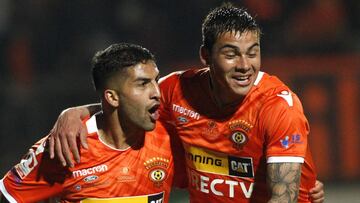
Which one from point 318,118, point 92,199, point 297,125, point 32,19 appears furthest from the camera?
point 32,19

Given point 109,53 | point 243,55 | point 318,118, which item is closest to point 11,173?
point 109,53

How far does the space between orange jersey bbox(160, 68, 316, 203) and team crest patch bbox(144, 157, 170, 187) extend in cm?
18

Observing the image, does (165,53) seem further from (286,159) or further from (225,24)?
(286,159)

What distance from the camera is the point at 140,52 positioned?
4.61m

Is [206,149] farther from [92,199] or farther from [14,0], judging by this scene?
[14,0]

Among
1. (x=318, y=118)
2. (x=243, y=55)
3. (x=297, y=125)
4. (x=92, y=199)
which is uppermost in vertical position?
(x=243, y=55)

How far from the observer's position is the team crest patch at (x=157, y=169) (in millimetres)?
4613

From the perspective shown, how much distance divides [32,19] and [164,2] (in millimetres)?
1611

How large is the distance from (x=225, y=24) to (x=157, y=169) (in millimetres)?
952

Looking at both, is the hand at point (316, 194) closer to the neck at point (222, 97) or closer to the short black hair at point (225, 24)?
the neck at point (222, 97)

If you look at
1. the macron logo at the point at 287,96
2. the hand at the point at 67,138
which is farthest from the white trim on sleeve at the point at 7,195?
the macron logo at the point at 287,96

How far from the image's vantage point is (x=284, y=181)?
13.6ft

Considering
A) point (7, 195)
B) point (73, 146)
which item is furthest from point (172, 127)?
point (7, 195)

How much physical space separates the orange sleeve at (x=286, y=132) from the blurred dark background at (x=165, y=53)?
4.36 meters
